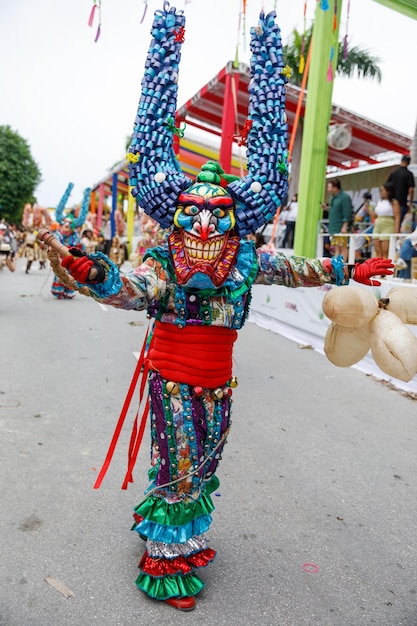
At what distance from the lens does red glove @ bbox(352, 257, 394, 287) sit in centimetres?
232

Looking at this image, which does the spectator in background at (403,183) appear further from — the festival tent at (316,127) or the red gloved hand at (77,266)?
the red gloved hand at (77,266)

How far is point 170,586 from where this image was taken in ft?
7.71

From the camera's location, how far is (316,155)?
955 centimetres

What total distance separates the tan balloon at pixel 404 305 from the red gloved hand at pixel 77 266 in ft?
4.01

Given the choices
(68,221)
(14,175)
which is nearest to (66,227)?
(68,221)

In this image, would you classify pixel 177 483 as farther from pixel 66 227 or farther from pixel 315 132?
pixel 66 227

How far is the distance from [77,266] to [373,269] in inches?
47.2

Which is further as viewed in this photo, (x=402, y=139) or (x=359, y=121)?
(x=402, y=139)

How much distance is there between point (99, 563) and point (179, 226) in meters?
1.59

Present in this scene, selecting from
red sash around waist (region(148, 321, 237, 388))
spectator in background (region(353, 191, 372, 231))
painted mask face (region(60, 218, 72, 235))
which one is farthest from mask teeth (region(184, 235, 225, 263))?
painted mask face (region(60, 218, 72, 235))

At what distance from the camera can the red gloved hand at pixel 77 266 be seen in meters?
1.95

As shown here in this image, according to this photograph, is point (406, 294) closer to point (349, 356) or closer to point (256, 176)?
point (349, 356)

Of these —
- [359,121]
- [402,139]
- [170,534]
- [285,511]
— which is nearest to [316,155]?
[359,121]

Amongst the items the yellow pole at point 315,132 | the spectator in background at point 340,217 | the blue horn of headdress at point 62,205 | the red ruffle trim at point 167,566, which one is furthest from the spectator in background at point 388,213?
the red ruffle trim at point 167,566
